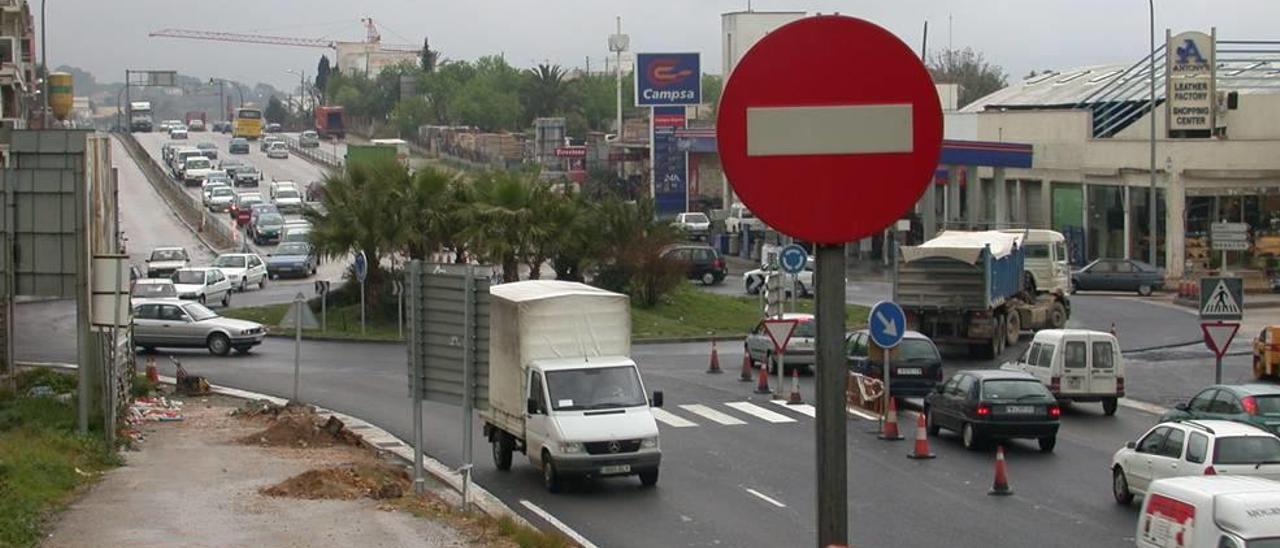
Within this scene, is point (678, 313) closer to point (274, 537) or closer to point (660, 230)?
point (660, 230)

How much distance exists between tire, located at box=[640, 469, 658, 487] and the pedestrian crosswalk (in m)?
6.79

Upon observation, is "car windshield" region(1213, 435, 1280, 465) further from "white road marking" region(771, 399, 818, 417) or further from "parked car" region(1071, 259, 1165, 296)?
"parked car" region(1071, 259, 1165, 296)

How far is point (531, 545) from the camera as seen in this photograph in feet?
58.4

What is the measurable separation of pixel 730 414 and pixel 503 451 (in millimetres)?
7416

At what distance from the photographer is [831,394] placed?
4855 mm

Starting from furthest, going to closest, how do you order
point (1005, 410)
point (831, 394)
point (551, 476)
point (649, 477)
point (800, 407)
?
point (800, 407)
point (1005, 410)
point (649, 477)
point (551, 476)
point (831, 394)

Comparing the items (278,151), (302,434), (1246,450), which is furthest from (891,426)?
(278,151)

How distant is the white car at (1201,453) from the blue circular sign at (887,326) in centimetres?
654

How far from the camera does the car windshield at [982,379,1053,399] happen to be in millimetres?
27183

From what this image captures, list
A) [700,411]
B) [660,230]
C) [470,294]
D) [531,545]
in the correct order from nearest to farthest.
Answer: [531,545] < [470,294] < [700,411] < [660,230]

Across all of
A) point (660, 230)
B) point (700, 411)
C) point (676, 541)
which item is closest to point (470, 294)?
point (676, 541)

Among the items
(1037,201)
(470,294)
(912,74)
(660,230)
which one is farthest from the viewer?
(1037,201)

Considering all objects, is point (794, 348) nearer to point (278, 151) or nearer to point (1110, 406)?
point (1110, 406)

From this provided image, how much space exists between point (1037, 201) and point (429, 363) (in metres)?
58.5
